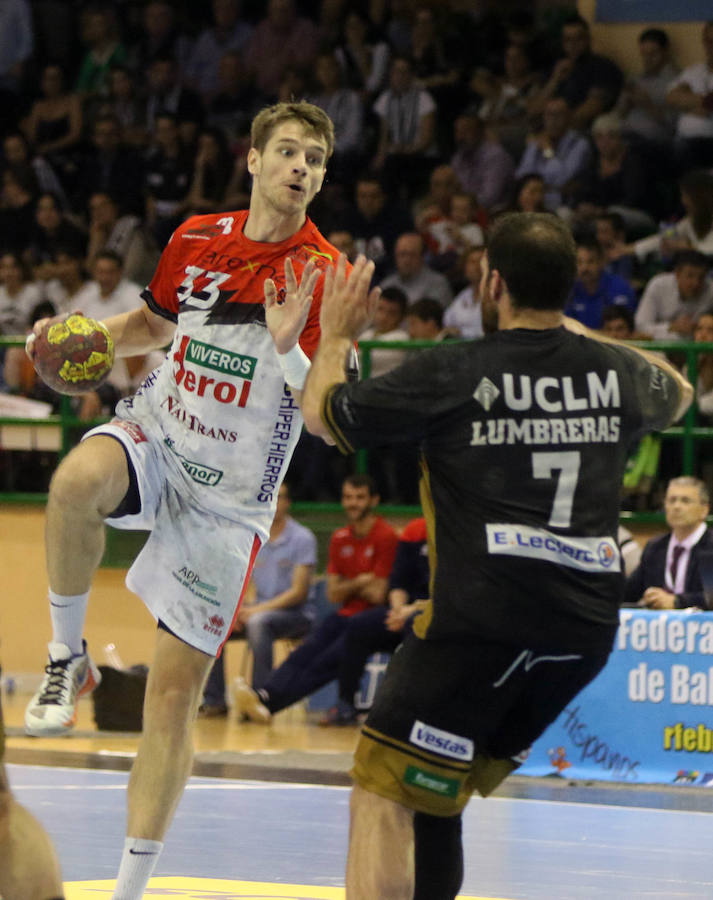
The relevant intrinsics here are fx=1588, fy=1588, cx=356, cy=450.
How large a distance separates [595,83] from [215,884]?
972 centimetres

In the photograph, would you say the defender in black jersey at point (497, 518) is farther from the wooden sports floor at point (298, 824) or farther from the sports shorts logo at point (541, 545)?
the wooden sports floor at point (298, 824)

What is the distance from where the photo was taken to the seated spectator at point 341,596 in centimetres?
1117

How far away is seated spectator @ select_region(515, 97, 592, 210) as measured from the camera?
1355 cm

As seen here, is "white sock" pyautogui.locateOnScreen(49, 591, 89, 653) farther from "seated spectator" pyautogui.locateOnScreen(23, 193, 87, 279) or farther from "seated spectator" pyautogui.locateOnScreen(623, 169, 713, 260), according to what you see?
"seated spectator" pyautogui.locateOnScreen(23, 193, 87, 279)

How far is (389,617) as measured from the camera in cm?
1095

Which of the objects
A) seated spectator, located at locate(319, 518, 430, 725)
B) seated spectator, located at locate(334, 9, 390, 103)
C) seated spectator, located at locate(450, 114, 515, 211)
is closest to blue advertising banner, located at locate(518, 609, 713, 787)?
seated spectator, located at locate(319, 518, 430, 725)

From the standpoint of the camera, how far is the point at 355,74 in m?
15.6

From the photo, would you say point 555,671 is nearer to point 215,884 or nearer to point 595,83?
point 215,884

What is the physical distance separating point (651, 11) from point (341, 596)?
6694 mm

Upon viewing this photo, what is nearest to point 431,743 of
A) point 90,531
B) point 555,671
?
point 555,671

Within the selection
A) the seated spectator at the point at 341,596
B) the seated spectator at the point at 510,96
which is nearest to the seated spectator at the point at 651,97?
the seated spectator at the point at 510,96

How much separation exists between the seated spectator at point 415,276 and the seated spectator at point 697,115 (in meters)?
2.41

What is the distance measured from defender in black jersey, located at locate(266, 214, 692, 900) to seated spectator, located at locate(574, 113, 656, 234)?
9452 mm

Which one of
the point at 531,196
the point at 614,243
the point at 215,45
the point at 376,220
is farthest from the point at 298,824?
the point at 215,45
